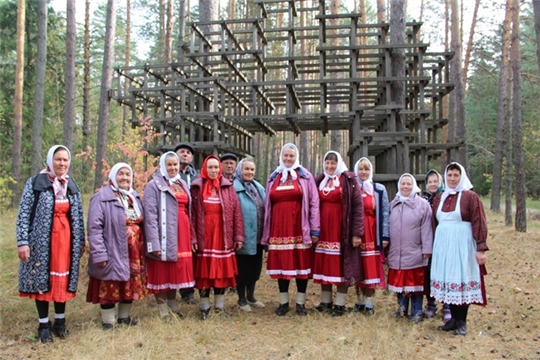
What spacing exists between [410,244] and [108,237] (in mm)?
3195

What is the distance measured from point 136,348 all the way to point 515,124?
12.2m

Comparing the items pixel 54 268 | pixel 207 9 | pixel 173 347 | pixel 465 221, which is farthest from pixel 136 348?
pixel 207 9

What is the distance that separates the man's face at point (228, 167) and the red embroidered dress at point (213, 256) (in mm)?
516

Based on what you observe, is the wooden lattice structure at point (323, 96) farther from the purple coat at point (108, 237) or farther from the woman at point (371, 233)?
the purple coat at point (108, 237)

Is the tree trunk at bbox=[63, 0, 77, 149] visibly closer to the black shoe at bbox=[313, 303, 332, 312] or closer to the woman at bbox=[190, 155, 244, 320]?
the woman at bbox=[190, 155, 244, 320]

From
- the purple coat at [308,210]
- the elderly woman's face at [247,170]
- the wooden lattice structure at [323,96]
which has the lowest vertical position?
the purple coat at [308,210]

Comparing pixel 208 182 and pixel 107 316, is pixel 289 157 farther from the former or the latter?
pixel 107 316

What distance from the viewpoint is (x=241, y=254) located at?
541cm

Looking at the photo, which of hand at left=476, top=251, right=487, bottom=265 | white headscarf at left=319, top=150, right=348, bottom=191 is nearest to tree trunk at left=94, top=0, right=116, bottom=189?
white headscarf at left=319, top=150, right=348, bottom=191

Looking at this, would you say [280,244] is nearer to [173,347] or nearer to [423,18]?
[173,347]

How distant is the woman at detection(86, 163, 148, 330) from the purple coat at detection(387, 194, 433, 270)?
2.76 metres

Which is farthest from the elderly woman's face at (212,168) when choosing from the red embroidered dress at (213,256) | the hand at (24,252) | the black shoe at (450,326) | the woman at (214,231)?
the black shoe at (450,326)

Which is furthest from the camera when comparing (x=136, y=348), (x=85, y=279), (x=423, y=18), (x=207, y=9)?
(x=423, y=18)

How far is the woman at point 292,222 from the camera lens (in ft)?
16.7
